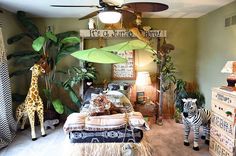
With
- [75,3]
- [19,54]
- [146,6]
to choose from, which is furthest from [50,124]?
[146,6]

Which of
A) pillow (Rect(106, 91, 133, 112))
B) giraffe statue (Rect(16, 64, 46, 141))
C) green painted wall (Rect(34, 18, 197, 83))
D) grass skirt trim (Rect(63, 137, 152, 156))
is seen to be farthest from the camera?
green painted wall (Rect(34, 18, 197, 83))

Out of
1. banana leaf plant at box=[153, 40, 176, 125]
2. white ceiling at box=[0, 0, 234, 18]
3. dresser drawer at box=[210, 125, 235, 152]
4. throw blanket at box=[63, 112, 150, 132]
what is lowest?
dresser drawer at box=[210, 125, 235, 152]

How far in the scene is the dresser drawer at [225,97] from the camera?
2.85m

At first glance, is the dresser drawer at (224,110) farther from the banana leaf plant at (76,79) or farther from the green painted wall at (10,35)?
the green painted wall at (10,35)

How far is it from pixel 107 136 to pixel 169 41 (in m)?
3.34

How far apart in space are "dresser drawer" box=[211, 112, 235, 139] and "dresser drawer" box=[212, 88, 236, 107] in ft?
0.79

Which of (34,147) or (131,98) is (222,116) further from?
(34,147)

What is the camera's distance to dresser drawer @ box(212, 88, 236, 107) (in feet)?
9.34

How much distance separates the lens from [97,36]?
4.82 meters

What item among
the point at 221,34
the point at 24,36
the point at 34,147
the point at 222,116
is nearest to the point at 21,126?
the point at 34,147

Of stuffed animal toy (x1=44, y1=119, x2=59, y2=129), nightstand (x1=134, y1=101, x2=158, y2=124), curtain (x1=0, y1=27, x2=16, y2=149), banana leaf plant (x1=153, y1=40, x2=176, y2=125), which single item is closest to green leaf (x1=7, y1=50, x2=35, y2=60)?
curtain (x1=0, y1=27, x2=16, y2=149)

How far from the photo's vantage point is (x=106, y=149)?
7.98 feet

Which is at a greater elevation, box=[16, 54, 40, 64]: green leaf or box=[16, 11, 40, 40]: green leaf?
box=[16, 11, 40, 40]: green leaf

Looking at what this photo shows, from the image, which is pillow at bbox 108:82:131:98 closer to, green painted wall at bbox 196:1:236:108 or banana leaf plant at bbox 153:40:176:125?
banana leaf plant at bbox 153:40:176:125
